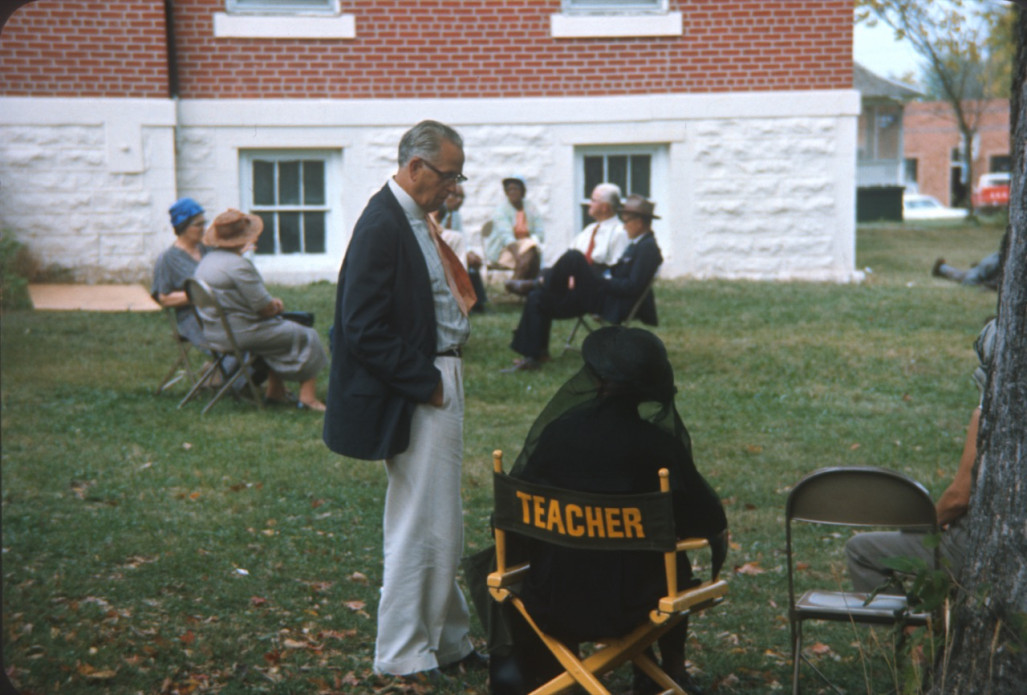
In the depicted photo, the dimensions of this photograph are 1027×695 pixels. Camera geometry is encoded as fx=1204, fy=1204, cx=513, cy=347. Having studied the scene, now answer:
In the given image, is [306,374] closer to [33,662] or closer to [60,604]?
[60,604]

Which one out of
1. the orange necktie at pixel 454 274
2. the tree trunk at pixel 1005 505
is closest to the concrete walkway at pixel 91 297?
the orange necktie at pixel 454 274

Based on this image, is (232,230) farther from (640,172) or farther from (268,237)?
(640,172)

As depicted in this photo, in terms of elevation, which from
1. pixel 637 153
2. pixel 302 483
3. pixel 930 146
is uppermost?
pixel 930 146

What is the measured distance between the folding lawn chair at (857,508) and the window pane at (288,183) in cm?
1196

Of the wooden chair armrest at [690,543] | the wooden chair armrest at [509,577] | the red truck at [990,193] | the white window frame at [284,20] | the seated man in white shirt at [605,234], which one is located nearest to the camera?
the wooden chair armrest at [690,543]

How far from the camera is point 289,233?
49.8 feet

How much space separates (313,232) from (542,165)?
301 centimetres

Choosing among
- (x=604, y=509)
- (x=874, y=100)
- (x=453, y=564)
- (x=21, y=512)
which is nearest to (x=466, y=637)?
(x=453, y=564)

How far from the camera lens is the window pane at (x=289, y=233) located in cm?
1514

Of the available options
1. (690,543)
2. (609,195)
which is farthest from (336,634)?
(609,195)

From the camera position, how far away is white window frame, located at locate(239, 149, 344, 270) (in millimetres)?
14914

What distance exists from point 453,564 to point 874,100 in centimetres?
4392

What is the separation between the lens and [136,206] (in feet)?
46.1

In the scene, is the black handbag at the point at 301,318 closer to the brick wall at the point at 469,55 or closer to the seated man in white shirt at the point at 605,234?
the seated man in white shirt at the point at 605,234
